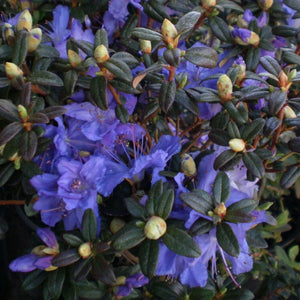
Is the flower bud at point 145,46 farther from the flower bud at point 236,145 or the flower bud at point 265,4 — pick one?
the flower bud at point 265,4

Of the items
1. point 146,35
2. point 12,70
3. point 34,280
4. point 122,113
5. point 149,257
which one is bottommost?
point 34,280

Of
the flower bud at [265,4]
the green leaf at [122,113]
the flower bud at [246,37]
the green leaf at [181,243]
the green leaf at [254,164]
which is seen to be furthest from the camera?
the flower bud at [265,4]

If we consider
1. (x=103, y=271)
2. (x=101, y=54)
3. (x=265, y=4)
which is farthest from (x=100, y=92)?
(x=265, y=4)

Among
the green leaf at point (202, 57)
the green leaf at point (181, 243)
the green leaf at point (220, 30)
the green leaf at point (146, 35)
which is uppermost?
the green leaf at point (146, 35)

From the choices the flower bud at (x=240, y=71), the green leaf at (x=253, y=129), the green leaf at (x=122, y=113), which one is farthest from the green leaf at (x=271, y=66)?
the green leaf at (x=122, y=113)

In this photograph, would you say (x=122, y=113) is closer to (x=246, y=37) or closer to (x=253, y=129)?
(x=253, y=129)

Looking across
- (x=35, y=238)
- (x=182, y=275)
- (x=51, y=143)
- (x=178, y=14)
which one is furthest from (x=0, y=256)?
(x=178, y=14)
